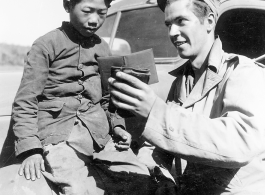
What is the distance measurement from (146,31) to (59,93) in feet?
5.74

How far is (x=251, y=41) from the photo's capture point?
4.36m

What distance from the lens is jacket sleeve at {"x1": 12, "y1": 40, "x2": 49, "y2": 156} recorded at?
73.6 inches

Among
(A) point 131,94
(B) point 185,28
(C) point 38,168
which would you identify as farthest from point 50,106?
(B) point 185,28

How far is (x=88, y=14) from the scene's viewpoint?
2141mm

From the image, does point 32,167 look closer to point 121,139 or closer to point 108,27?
point 121,139

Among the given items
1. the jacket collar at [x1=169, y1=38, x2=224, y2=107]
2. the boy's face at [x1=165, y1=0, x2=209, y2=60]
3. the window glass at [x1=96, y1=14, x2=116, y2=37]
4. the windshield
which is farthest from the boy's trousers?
the window glass at [x1=96, y1=14, x2=116, y2=37]

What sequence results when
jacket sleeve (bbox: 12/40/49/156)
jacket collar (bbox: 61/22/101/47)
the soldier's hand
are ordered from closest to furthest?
the soldier's hand, jacket sleeve (bbox: 12/40/49/156), jacket collar (bbox: 61/22/101/47)

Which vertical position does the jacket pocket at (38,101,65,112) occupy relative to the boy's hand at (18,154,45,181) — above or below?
above

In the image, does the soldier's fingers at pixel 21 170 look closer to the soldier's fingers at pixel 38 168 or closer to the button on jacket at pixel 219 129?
the soldier's fingers at pixel 38 168

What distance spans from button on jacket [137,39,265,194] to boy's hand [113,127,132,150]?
267mm

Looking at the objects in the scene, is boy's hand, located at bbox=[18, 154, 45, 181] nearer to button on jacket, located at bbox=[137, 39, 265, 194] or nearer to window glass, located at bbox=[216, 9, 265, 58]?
button on jacket, located at bbox=[137, 39, 265, 194]

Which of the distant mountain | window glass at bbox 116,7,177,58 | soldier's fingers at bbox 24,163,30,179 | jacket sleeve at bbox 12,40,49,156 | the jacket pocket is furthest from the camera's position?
the distant mountain

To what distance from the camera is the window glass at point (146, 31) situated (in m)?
3.53

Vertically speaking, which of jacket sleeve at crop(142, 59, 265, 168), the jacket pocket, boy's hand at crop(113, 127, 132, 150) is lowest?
boy's hand at crop(113, 127, 132, 150)
